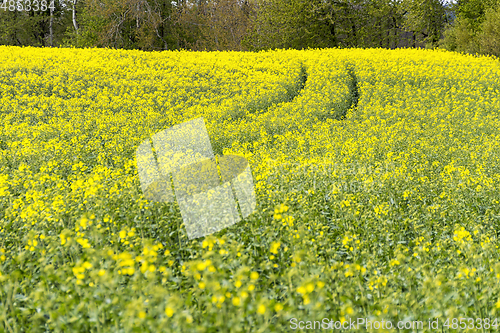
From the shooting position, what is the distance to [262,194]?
504cm

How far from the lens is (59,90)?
46.3 ft

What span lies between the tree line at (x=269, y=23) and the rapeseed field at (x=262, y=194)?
980 centimetres

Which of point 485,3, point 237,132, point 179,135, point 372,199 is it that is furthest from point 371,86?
point 485,3

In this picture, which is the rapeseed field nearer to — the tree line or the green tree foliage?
the green tree foliage

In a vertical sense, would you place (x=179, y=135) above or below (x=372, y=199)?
above

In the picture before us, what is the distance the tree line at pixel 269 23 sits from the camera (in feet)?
96.1

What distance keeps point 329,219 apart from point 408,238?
3.47 ft

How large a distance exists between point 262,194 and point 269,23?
1135 inches

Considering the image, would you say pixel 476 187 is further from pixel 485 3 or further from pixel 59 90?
pixel 485 3

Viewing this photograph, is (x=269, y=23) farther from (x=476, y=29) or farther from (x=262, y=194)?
(x=262, y=194)

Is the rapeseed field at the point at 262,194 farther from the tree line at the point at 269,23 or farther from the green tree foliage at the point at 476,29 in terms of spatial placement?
the tree line at the point at 269,23

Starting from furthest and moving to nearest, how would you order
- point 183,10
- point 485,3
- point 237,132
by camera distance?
point 183,10 → point 485,3 → point 237,132

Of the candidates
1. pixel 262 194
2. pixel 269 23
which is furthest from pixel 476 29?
pixel 262 194

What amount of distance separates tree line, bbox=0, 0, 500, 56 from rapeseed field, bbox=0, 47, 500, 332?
9.80 m
